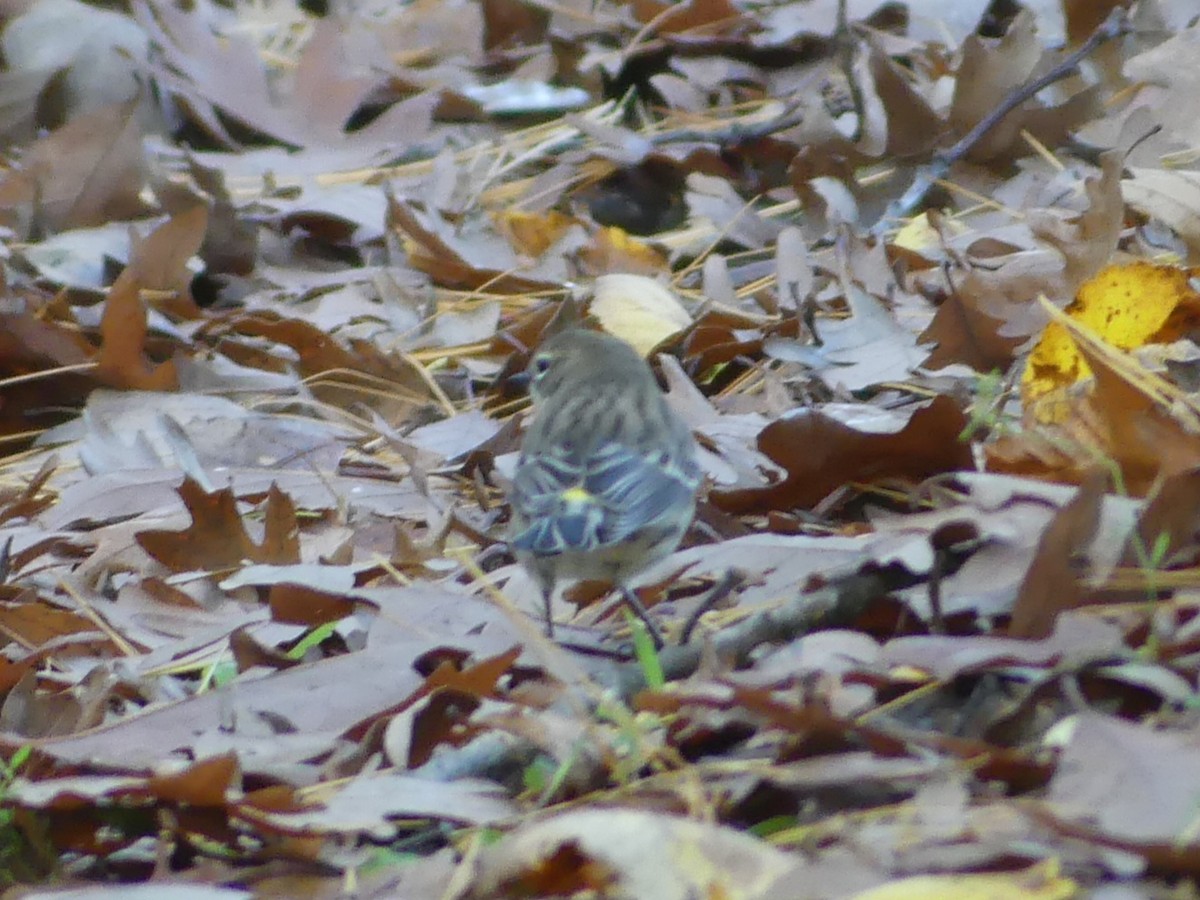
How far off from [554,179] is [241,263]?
122cm

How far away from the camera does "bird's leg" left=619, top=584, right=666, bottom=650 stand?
2.73 meters

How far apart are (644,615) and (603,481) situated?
455 millimetres

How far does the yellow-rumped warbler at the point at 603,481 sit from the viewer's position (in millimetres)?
3031

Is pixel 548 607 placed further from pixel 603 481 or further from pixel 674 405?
pixel 674 405

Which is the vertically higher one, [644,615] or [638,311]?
[644,615]

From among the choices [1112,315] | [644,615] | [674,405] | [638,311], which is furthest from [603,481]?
[638,311]

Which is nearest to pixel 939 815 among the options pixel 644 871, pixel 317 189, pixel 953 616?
pixel 644 871

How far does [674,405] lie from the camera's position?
405 centimetres

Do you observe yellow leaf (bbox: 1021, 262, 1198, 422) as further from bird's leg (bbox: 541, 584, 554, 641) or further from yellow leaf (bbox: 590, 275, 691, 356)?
yellow leaf (bbox: 590, 275, 691, 356)

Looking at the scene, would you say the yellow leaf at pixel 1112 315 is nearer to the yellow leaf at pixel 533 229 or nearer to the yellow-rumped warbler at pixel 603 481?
the yellow-rumped warbler at pixel 603 481

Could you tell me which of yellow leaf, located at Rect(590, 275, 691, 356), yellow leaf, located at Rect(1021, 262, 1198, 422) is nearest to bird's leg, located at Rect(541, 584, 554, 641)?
yellow leaf, located at Rect(1021, 262, 1198, 422)

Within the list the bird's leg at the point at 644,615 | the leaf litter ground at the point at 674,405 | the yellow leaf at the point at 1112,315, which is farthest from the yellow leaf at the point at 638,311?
the bird's leg at the point at 644,615

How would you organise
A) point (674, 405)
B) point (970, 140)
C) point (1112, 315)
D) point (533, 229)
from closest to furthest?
point (1112, 315), point (674, 405), point (970, 140), point (533, 229)

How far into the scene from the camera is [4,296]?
4770 millimetres
